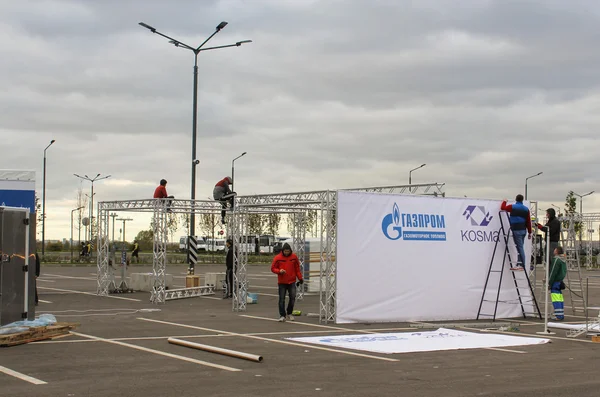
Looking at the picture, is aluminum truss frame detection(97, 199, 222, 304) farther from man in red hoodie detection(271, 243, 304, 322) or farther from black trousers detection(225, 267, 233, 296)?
man in red hoodie detection(271, 243, 304, 322)

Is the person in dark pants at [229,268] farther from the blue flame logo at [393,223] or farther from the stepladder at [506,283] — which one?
the stepladder at [506,283]

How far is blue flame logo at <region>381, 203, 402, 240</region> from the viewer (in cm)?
1806

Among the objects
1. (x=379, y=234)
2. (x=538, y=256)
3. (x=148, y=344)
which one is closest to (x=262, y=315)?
(x=379, y=234)

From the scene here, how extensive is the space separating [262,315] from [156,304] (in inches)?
189

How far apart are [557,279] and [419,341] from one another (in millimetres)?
5962

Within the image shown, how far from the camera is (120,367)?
10.6 m

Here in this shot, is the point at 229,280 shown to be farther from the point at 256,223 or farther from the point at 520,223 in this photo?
the point at 256,223

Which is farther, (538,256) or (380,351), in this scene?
(538,256)

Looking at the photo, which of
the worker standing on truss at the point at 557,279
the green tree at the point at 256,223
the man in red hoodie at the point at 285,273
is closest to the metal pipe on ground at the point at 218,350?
the man in red hoodie at the point at 285,273

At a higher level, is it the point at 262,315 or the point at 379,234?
the point at 379,234

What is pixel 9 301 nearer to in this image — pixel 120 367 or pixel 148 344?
pixel 148 344

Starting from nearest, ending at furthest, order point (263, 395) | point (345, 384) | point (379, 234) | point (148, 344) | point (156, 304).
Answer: point (263, 395) → point (345, 384) → point (148, 344) → point (379, 234) → point (156, 304)

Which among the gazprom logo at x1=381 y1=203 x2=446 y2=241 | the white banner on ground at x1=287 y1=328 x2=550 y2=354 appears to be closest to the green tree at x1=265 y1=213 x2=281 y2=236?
the gazprom logo at x1=381 y1=203 x2=446 y2=241

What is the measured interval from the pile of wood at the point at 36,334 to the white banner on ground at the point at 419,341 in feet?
14.6
